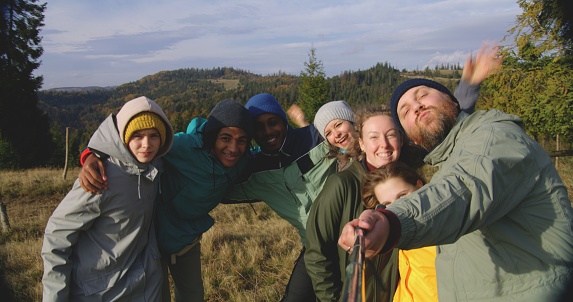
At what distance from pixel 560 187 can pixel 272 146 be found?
2.00 m

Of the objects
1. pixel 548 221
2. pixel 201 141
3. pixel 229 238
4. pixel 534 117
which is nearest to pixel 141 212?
pixel 201 141

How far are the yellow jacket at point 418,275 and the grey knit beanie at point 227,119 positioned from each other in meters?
1.47

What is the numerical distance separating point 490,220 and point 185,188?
84.1 inches

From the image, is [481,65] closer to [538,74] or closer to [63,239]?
[63,239]

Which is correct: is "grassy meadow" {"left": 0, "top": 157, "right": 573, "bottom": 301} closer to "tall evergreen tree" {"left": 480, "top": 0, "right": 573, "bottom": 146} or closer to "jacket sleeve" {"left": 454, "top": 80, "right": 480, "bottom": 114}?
"jacket sleeve" {"left": 454, "top": 80, "right": 480, "bottom": 114}

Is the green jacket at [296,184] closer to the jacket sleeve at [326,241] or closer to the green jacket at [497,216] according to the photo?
the jacket sleeve at [326,241]

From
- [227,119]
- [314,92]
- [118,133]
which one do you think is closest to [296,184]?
[227,119]

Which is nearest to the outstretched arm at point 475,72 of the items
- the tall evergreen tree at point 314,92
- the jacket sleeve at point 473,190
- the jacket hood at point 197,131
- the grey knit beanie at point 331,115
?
the grey knit beanie at point 331,115

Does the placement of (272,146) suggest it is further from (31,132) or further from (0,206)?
(0,206)

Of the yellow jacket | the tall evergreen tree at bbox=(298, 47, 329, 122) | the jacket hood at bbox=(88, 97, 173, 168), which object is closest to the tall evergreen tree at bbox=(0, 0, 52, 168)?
the jacket hood at bbox=(88, 97, 173, 168)

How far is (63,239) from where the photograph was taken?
7.20ft

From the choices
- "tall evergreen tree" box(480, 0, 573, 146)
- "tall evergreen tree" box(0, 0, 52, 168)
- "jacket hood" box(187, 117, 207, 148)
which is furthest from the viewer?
"tall evergreen tree" box(480, 0, 573, 146)

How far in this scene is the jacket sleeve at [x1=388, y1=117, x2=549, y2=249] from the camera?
1.16m

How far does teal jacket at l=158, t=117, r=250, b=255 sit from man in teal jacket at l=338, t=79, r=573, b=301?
1.76 m
